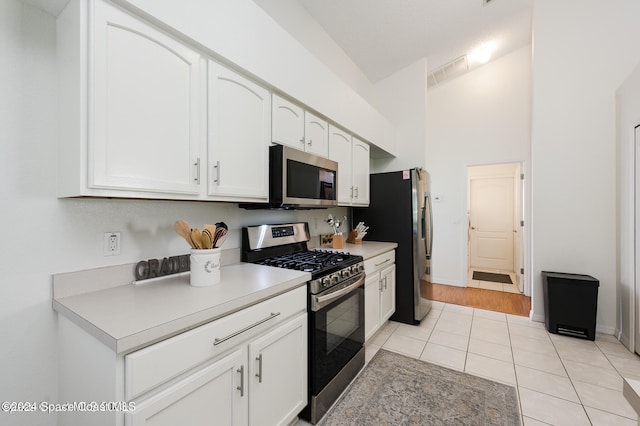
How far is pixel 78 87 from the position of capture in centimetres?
99

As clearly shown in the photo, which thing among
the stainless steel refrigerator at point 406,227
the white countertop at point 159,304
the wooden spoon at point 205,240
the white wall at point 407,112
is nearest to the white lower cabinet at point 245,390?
the white countertop at point 159,304

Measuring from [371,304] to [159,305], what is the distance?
1.84 meters

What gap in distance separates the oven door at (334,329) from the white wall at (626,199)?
2.62 m

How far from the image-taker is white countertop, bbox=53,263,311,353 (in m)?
0.83

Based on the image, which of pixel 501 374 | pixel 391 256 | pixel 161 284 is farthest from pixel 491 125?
pixel 161 284

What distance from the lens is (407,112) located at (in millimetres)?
3719

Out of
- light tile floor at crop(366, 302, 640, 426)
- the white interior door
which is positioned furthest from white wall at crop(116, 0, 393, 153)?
the white interior door

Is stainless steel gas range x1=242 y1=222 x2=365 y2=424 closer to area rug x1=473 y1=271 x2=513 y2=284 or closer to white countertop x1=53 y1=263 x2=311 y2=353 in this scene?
white countertop x1=53 y1=263 x2=311 y2=353

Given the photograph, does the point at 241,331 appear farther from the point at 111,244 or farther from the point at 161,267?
the point at 111,244

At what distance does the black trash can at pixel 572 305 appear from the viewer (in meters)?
2.69

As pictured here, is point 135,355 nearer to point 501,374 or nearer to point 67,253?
point 67,253

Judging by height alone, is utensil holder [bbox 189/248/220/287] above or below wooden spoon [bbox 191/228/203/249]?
below

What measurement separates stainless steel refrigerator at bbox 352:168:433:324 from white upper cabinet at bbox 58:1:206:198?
7.60 ft

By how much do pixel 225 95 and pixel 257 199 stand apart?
618mm
